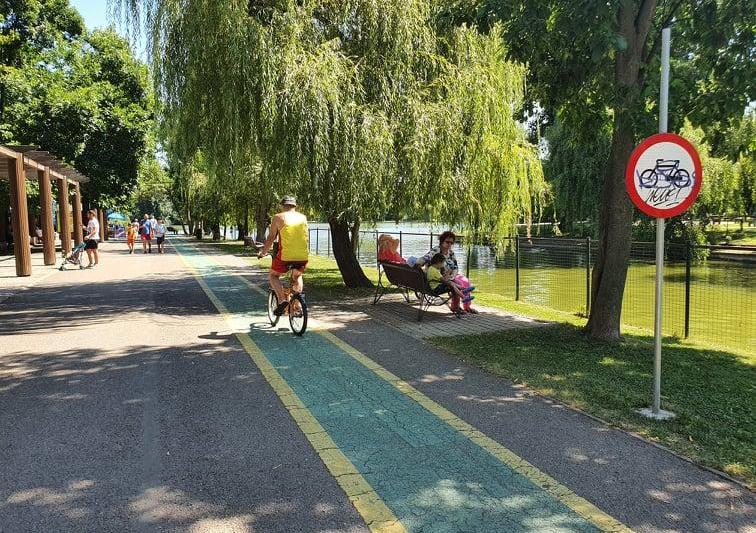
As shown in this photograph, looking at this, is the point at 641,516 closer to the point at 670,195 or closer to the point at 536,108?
the point at 670,195

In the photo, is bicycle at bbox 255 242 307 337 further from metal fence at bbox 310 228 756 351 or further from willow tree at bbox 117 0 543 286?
metal fence at bbox 310 228 756 351

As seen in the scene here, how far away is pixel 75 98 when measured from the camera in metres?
30.5

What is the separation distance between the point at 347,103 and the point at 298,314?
4105 mm

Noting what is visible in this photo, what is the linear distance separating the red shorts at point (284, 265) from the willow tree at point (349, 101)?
2.36 metres

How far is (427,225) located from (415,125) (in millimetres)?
2852

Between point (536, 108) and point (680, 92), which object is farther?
point (536, 108)

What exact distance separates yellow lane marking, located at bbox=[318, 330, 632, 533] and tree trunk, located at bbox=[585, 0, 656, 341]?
10.7ft

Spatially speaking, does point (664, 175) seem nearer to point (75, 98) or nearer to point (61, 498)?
point (61, 498)

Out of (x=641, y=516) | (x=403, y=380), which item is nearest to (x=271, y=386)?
(x=403, y=380)

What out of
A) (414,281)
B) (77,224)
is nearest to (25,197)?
(77,224)

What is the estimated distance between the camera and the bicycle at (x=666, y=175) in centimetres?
469

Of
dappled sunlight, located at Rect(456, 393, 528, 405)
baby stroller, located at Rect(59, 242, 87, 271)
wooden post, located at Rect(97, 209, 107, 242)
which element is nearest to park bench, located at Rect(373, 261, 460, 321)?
dappled sunlight, located at Rect(456, 393, 528, 405)

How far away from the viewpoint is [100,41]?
36.8 metres

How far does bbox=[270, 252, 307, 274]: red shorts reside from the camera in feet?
27.2
